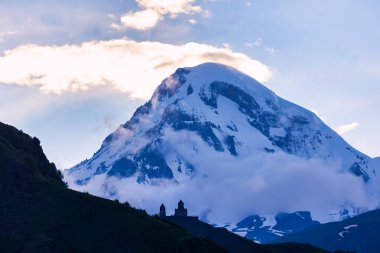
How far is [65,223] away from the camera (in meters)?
168

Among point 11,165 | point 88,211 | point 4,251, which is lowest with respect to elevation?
point 4,251

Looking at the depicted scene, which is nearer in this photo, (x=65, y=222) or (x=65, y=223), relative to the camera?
(x=65, y=223)

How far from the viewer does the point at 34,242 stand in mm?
155875

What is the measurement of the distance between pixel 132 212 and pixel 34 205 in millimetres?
22885

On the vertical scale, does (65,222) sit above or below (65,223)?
above

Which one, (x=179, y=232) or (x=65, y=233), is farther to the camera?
(x=179, y=232)

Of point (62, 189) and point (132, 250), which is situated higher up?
point (62, 189)

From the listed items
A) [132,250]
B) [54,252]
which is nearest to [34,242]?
[54,252]

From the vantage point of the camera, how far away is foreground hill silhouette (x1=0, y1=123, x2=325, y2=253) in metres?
158

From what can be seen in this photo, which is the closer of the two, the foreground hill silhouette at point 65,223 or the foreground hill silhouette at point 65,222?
the foreground hill silhouette at point 65,223

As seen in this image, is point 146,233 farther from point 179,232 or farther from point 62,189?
point 62,189

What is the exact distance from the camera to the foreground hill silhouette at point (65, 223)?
158 metres

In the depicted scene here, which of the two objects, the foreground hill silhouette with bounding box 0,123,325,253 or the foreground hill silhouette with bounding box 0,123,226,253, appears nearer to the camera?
the foreground hill silhouette with bounding box 0,123,325,253

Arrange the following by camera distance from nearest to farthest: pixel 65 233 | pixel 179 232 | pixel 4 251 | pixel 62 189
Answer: pixel 4 251, pixel 65 233, pixel 179 232, pixel 62 189
